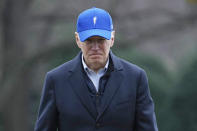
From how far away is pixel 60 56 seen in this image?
12.1m

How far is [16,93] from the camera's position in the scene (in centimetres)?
1280

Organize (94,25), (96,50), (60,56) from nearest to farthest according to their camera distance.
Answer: (96,50) < (94,25) < (60,56)

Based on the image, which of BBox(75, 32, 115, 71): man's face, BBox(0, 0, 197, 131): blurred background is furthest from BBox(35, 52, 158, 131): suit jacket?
BBox(0, 0, 197, 131): blurred background

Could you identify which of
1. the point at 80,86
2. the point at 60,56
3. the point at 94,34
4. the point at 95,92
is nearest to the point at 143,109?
the point at 95,92

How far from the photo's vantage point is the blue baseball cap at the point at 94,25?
150 inches

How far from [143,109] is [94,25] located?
2.37 ft

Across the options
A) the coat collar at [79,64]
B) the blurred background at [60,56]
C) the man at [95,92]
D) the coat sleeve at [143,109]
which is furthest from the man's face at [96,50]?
the blurred background at [60,56]

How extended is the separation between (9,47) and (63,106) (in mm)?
8804

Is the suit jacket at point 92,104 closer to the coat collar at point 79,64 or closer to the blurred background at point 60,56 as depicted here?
the coat collar at point 79,64

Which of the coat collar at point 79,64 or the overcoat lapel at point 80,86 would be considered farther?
the coat collar at point 79,64

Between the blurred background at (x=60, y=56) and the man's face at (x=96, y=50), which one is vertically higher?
the man's face at (x=96, y=50)

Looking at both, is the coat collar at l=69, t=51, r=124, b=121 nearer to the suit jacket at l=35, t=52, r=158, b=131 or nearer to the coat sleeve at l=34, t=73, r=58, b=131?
the suit jacket at l=35, t=52, r=158, b=131

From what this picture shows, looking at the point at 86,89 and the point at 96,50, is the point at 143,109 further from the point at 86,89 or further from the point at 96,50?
the point at 96,50

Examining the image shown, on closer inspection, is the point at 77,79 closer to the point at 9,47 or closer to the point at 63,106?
the point at 63,106
